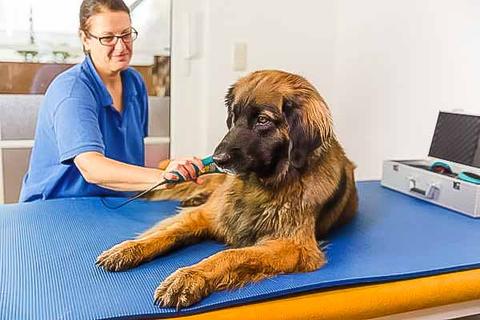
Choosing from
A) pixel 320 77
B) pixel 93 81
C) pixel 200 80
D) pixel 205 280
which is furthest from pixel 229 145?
pixel 320 77

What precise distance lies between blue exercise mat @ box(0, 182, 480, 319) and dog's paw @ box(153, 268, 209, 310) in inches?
0.5

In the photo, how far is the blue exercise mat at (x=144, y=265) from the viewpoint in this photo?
0.92 metres

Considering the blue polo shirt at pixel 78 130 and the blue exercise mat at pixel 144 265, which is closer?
the blue exercise mat at pixel 144 265

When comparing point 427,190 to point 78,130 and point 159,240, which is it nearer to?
point 159,240

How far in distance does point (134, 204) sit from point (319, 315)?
782 millimetres

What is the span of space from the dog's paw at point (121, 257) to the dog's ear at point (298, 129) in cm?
40

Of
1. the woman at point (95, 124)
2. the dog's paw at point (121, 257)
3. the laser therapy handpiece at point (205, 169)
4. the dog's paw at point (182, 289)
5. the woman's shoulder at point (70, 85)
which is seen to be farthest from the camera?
the woman's shoulder at point (70, 85)

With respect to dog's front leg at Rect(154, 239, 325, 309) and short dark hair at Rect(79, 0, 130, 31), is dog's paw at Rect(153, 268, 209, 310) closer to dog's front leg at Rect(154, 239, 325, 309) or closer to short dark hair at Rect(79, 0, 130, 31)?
dog's front leg at Rect(154, 239, 325, 309)

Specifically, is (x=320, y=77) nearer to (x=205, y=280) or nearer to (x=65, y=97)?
(x=65, y=97)

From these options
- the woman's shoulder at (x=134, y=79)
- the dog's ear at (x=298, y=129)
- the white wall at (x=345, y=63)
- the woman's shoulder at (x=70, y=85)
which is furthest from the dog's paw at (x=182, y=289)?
the white wall at (x=345, y=63)

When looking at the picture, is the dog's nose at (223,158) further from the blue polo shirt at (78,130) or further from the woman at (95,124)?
the blue polo shirt at (78,130)

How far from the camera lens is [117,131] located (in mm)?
1748

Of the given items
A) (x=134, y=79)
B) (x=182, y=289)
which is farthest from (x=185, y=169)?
(x=134, y=79)

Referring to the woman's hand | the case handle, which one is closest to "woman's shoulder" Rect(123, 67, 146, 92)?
the woman's hand
